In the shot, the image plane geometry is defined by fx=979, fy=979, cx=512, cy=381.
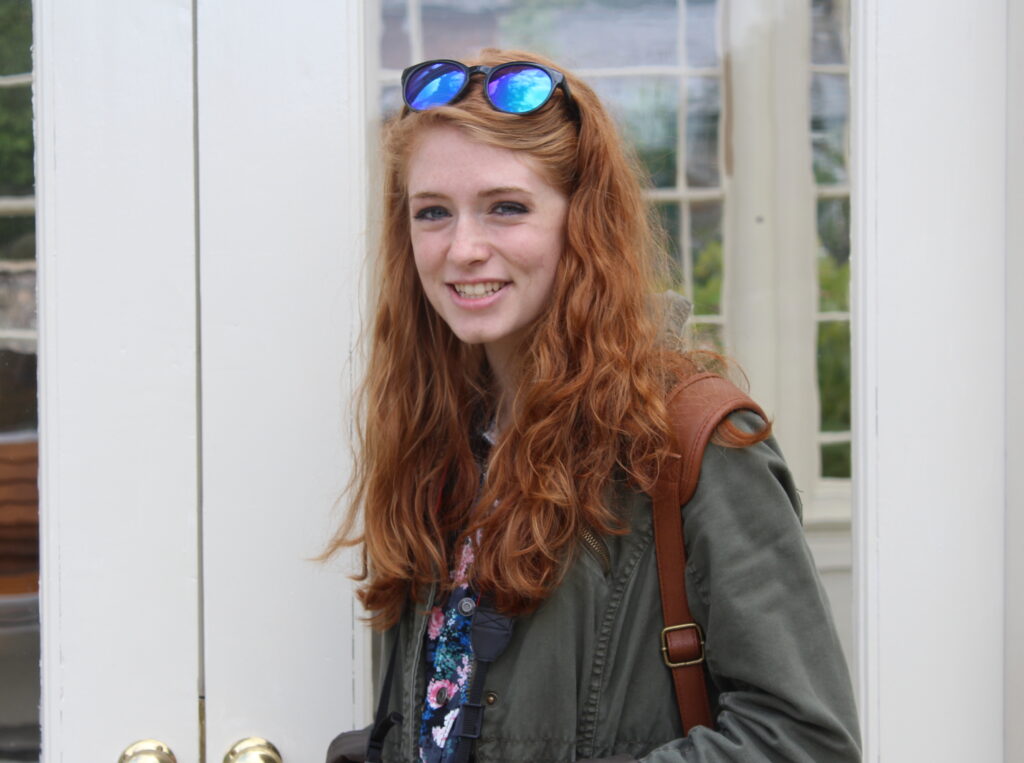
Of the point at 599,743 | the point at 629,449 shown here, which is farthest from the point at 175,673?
the point at 629,449

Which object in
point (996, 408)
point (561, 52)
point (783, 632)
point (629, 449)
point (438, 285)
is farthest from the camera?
point (561, 52)

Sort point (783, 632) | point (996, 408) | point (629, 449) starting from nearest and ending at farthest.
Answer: point (783, 632) < point (629, 449) < point (996, 408)

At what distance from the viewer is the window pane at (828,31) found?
1.53m

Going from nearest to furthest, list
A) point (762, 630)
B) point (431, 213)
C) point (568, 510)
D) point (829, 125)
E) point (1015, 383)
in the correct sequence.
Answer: point (762, 630) → point (568, 510) → point (431, 213) → point (1015, 383) → point (829, 125)

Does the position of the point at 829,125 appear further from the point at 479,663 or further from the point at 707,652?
the point at 479,663

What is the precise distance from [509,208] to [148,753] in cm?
100

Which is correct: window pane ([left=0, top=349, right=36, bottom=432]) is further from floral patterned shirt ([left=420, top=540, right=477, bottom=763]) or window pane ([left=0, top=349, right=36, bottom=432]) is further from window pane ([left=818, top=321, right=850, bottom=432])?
window pane ([left=818, top=321, right=850, bottom=432])

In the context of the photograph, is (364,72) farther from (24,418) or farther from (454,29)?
(24,418)

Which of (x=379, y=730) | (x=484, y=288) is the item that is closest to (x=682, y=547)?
(x=484, y=288)

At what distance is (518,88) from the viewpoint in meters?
1.17

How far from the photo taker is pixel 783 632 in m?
1.02

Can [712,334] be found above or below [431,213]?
below

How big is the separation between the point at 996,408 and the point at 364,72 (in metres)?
1.09

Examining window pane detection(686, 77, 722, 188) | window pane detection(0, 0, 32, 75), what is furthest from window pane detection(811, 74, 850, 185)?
window pane detection(0, 0, 32, 75)
